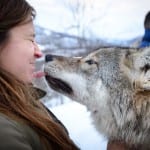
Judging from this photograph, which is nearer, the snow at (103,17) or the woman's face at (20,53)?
the woman's face at (20,53)

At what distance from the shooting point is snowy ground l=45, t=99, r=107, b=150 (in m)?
2.47

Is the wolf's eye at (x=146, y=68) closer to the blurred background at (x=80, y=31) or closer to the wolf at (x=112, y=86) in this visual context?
the wolf at (x=112, y=86)

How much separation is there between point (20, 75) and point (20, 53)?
0.08m

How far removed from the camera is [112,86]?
2.12 metres

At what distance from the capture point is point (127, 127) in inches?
79.3

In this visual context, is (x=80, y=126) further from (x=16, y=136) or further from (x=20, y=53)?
(x=16, y=136)

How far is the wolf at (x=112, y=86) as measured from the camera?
1960 mm

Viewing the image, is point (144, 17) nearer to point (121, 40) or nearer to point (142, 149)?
point (121, 40)

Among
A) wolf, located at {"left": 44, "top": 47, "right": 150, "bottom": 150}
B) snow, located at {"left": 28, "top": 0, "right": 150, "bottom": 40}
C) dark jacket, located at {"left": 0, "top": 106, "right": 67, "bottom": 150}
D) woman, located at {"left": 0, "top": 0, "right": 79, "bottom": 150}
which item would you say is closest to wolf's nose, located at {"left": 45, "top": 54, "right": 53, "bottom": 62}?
wolf, located at {"left": 44, "top": 47, "right": 150, "bottom": 150}

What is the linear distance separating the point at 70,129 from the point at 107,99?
0.54 m

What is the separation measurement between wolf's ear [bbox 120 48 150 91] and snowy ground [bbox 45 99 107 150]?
0.44 m

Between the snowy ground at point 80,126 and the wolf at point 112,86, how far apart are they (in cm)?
22

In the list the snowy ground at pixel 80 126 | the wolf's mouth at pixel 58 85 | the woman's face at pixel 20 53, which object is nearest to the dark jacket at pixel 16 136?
the woman's face at pixel 20 53

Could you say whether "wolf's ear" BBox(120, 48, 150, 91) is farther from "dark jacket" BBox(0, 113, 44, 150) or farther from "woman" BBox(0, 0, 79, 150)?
"dark jacket" BBox(0, 113, 44, 150)
